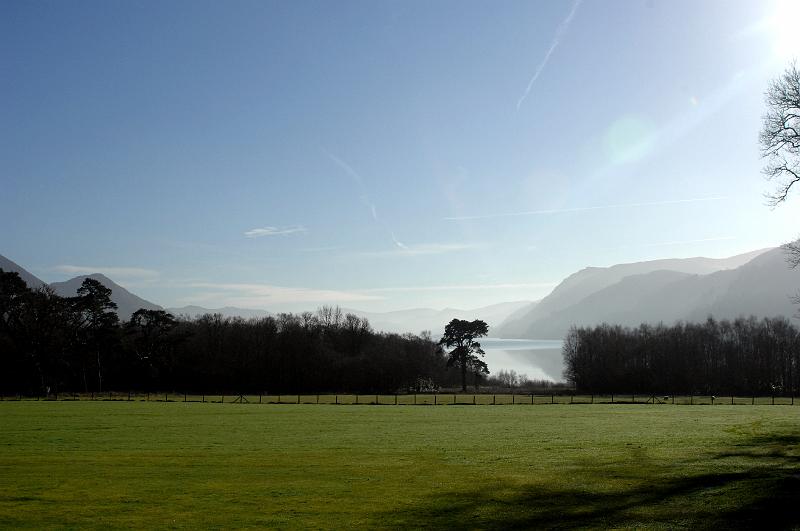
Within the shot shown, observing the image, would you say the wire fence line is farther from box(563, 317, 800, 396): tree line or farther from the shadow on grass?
the shadow on grass

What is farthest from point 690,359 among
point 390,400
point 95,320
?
point 95,320

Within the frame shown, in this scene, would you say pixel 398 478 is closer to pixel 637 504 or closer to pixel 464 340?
pixel 637 504

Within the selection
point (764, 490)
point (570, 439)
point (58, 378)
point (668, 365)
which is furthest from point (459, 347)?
point (764, 490)

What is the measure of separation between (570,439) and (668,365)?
108m

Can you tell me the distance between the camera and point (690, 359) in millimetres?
130750

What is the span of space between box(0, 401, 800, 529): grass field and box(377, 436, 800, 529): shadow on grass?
0.17 feet

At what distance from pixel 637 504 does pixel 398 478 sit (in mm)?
7593

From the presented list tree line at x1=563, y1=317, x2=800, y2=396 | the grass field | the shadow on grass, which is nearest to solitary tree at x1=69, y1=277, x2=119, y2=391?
the grass field

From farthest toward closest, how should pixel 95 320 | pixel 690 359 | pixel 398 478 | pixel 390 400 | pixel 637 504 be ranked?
pixel 690 359 → pixel 95 320 → pixel 390 400 → pixel 398 478 → pixel 637 504

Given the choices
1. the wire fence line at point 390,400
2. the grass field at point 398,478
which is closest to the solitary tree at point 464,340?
the wire fence line at point 390,400

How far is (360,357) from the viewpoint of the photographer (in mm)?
122000

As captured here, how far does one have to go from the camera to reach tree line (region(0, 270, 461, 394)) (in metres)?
84.8

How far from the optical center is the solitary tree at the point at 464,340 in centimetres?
11100

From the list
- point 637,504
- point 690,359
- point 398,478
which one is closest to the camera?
point 637,504
